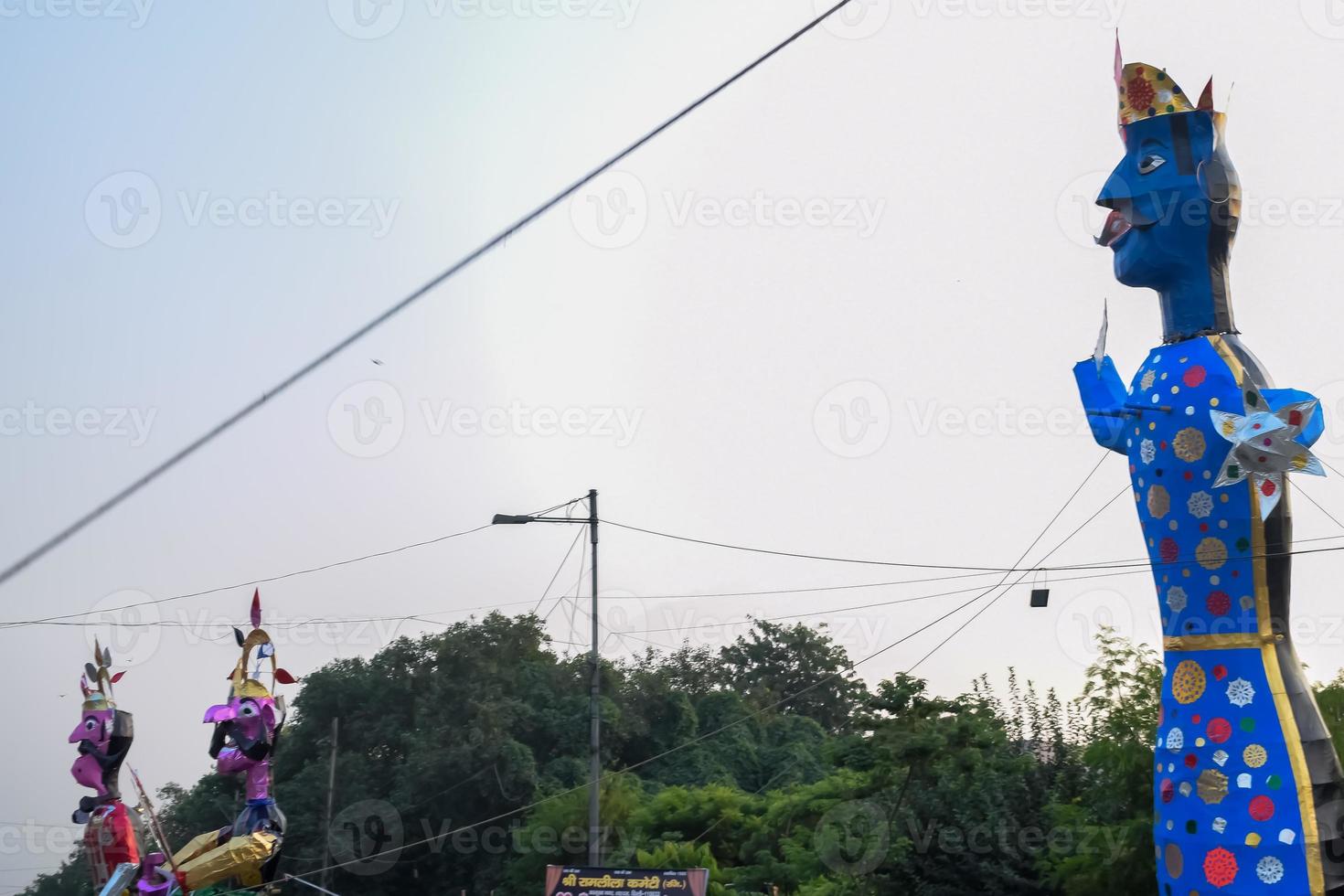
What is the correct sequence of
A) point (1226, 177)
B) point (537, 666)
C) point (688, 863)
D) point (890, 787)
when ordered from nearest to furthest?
1. point (1226, 177)
2. point (890, 787)
3. point (688, 863)
4. point (537, 666)

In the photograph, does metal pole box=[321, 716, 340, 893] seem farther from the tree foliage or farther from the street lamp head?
the street lamp head

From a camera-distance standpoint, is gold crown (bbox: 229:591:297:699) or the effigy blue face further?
gold crown (bbox: 229:591:297:699)

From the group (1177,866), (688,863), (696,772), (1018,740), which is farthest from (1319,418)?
(696,772)

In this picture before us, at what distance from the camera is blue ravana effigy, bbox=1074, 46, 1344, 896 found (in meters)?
13.6

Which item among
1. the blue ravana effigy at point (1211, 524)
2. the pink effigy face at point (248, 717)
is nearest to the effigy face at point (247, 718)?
the pink effigy face at point (248, 717)

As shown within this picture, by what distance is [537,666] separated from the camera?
135ft

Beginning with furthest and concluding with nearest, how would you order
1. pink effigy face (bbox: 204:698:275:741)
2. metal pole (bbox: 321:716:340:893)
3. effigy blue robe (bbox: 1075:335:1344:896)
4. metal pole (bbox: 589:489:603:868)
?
metal pole (bbox: 321:716:340:893) → pink effigy face (bbox: 204:698:275:741) → metal pole (bbox: 589:489:603:868) → effigy blue robe (bbox: 1075:335:1344:896)

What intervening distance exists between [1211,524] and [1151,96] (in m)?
4.81

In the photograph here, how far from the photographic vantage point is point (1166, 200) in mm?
15078

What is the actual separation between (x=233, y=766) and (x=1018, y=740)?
12.6m

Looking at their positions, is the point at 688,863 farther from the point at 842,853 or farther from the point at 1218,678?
the point at 1218,678

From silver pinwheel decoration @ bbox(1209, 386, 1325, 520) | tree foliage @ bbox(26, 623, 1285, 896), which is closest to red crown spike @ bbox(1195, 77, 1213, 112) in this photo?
silver pinwheel decoration @ bbox(1209, 386, 1325, 520)

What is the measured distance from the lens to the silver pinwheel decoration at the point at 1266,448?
1378cm

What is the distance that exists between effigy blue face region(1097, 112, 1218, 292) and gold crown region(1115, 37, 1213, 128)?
101 millimetres
